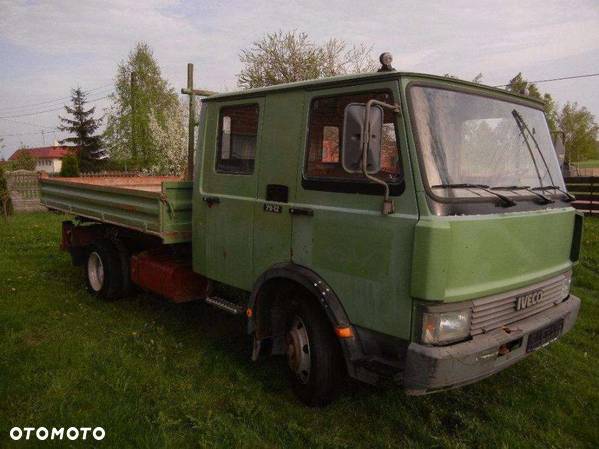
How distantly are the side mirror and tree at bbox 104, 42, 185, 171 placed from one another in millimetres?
36139

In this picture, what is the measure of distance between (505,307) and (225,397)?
221cm

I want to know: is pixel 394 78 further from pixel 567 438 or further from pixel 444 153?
pixel 567 438

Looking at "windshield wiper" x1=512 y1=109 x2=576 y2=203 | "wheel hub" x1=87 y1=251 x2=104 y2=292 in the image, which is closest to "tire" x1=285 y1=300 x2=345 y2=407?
"windshield wiper" x1=512 y1=109 x2=576 y2=203

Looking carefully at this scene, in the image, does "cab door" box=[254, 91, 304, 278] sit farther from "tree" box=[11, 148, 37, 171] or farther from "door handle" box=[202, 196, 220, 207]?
"tree" box=[11, 148, 37, 171]

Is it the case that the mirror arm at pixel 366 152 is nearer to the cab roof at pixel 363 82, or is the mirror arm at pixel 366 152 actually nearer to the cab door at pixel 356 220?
the cab door at pixel 356 220

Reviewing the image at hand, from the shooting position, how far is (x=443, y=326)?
2.90 meters

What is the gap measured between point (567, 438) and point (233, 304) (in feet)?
9.22

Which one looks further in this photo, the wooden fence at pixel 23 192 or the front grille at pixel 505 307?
the wooden fence at pixel 23 192

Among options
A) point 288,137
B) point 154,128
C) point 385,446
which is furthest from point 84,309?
point 154,128

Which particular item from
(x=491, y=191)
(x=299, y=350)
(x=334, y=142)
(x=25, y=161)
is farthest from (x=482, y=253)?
(x=25, y=161)

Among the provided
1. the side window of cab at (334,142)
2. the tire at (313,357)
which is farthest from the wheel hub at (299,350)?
the side window of cab at (334,142)

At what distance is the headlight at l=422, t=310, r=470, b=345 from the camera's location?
2869 millimetres

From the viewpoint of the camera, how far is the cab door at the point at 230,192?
4.14 metres

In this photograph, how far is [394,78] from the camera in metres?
3.04
